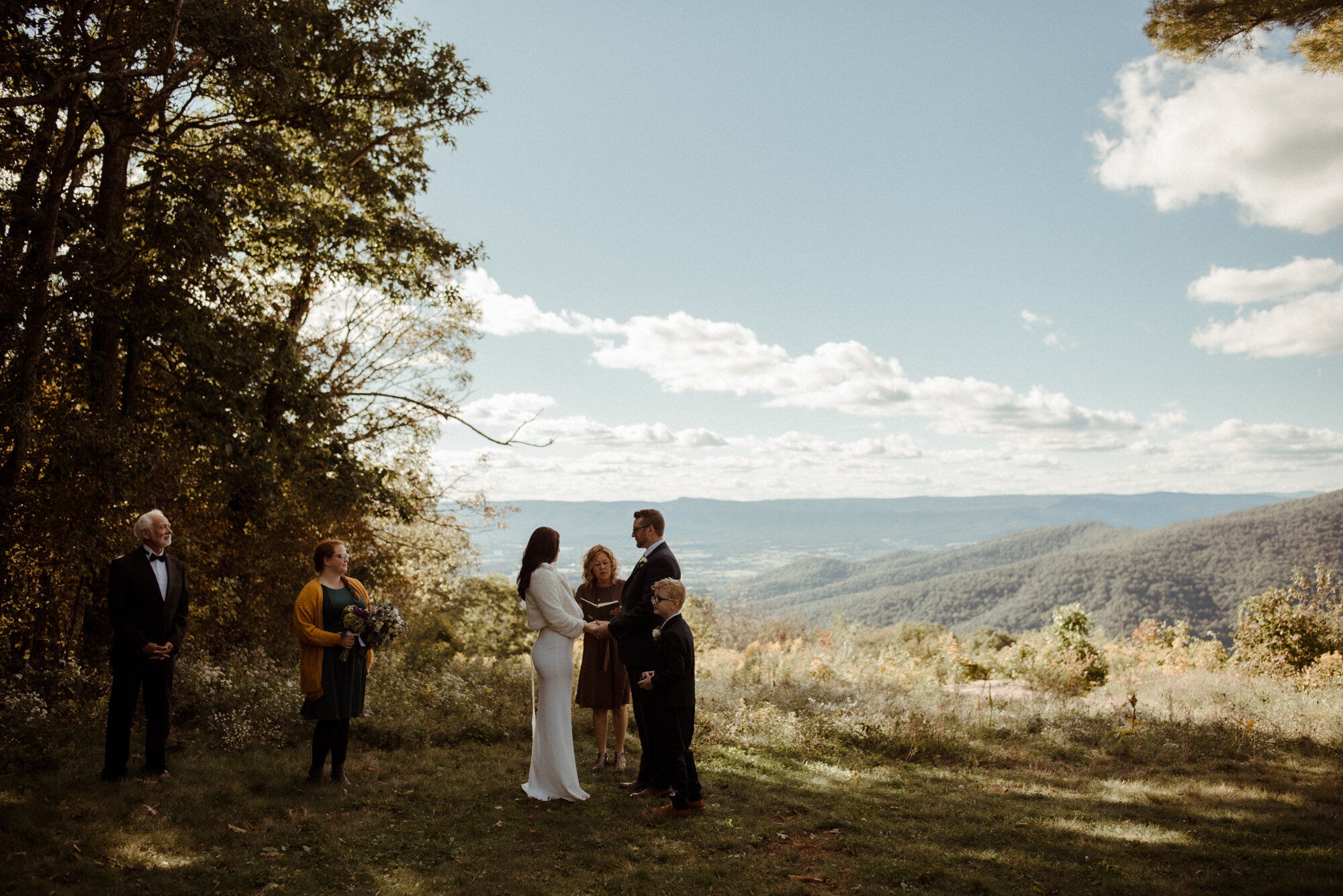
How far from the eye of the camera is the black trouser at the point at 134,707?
559 centimetres

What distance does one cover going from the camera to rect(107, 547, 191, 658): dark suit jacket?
5586mm

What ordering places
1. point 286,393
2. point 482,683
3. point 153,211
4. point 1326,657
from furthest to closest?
1. point 1326,657
2. point 482,683
3. point 286,393
4. point 153,211

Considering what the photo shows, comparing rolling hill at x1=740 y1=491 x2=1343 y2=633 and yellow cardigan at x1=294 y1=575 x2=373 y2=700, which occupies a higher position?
yellow cardigan at x1=294 y1=575 x2=373 y2=700

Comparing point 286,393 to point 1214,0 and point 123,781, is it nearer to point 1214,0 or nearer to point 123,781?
point 123,781

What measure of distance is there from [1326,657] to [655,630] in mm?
11645

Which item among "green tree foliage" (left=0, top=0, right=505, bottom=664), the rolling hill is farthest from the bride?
the rolling hill

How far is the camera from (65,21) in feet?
22.7

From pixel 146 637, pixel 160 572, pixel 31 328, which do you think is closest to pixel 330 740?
pixel 146 637

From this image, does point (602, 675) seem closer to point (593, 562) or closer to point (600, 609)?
point (600, 609)

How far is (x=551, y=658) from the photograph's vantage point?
5.79 meters

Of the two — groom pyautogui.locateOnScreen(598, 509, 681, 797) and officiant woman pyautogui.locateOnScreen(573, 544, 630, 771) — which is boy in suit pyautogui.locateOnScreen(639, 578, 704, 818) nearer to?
groom pyautogui.locateOnScreen(598, 509, 681, 797)

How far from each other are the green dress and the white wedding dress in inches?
55.5

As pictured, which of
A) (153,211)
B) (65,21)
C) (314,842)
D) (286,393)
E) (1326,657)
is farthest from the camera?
(1326,657)

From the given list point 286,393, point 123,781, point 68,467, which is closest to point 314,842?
point 123,781
